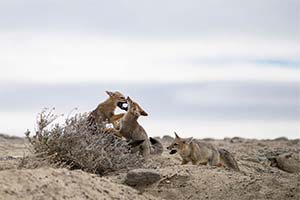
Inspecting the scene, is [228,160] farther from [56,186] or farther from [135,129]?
[56,186]

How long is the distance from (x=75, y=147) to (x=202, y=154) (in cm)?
438

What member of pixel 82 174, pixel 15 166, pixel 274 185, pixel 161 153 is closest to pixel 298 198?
pixel 274 185

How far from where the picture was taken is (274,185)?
13.7 m

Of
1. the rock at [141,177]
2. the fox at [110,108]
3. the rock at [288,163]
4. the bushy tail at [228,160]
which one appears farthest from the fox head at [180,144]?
the rock at [141,177]

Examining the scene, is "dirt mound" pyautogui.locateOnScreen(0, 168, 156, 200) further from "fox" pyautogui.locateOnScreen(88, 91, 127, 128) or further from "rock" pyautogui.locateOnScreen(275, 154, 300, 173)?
"rock" pyautogui.locateOnScreen(275, 154, 300, 173)

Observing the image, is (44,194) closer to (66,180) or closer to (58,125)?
(66,180)

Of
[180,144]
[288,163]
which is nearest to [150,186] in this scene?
[180,144]

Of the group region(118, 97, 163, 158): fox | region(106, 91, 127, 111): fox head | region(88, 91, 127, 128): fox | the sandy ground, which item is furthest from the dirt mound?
region(106, 91, 127, 111): fox head

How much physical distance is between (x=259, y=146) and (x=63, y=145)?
1417 centimetres

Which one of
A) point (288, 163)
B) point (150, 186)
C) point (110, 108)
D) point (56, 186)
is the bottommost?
point (150, 186)

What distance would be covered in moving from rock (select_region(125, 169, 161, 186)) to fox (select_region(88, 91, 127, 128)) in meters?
4.22

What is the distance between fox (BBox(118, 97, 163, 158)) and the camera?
16812 millimetres

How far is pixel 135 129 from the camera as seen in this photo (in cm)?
1714

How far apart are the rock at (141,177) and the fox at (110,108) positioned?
13.9 ft
